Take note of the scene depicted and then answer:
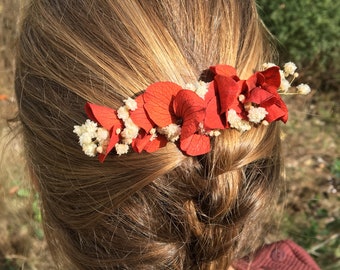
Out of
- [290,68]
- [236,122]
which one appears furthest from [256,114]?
[290,68]

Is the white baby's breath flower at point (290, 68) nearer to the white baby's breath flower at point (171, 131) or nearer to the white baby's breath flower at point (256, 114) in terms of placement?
the white baby's breath flower at point (256, 114)

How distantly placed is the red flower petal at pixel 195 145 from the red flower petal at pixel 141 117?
0.06 metres

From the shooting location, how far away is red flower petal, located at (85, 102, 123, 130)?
2.36ft

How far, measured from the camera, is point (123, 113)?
72 cm

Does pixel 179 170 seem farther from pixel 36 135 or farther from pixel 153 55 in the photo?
pixel 36 135

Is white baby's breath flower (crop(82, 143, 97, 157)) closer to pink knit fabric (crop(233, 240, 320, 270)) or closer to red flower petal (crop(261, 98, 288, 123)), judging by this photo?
red flower petal (crop(261, 98, 288, 123))

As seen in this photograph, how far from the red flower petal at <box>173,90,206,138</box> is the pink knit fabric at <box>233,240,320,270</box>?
72cm

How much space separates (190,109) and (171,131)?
0.05 meters

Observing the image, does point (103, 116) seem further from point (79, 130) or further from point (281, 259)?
point (281, 259)

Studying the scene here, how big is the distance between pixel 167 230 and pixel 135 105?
26cm

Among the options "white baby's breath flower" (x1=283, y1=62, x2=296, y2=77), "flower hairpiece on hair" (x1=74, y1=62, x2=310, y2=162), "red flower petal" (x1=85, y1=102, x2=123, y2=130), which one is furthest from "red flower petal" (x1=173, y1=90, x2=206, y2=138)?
"white baby's breath flower" (x1=283, y1=62, x2=296, y2=77)

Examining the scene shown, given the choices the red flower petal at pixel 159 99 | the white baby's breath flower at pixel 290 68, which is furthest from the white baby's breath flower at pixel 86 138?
the white baby's breath flower at pixel 290 68

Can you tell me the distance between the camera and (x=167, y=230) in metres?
0.83

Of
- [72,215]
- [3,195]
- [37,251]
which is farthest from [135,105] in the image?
[3,195]
